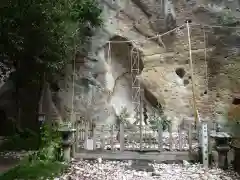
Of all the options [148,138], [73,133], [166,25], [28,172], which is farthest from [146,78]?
[28,172]

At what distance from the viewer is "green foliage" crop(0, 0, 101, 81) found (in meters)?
7.62

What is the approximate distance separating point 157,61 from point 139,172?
665cm

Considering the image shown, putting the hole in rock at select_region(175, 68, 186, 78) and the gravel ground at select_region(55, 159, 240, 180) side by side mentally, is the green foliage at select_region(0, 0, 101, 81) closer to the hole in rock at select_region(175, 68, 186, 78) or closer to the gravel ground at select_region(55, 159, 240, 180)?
the gravel ground at select_region(55, 159, 240, 180)

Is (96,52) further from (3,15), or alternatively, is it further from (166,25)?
(3,15)

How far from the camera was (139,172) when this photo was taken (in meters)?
5.94

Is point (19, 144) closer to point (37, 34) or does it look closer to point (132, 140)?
point (37, 34)

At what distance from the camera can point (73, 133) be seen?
6.89m

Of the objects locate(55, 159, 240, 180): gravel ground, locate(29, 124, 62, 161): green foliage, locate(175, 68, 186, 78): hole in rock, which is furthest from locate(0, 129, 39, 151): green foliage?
locate(175, 68, 186, 78): hole in rock

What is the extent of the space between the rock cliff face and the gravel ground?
4.83 meters

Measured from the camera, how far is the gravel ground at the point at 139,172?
5.64 meters

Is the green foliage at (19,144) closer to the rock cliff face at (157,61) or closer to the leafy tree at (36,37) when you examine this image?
the leafy tree at (36,37)

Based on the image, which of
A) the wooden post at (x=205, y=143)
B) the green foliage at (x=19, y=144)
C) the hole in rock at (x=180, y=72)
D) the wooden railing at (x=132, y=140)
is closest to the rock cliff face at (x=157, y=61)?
the hole in rock at (x=180, y=72)

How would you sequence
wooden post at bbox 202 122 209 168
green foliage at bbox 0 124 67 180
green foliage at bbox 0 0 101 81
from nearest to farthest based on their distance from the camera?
green foliage at bbox 0 124 67 180 < wooden post at bbox 202 122 209 168 < green foliage at bbox 0 0 101 81

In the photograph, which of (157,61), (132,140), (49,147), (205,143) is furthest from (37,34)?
(157,61)
